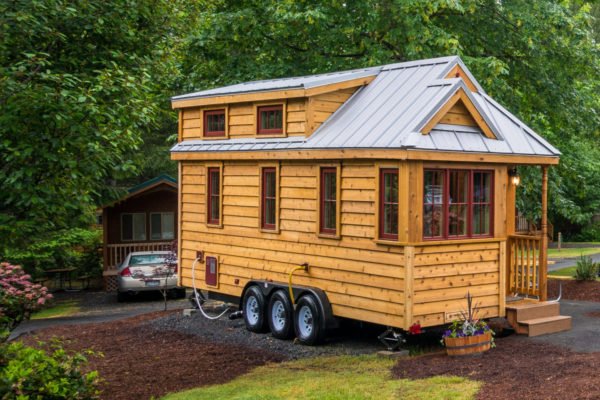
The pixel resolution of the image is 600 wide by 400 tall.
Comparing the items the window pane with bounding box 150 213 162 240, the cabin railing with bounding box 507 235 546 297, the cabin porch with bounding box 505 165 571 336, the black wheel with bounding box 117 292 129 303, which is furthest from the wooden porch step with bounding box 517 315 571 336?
the window pane with bounding box 150 213 162 240

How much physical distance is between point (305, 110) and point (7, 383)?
27.0ft

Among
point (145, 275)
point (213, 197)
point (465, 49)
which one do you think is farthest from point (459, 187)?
point (145, 275)

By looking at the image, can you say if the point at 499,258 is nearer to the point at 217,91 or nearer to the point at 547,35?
the point at 217,91

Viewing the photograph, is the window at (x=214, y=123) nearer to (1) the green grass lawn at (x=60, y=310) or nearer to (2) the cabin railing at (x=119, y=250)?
(1) the green grass lawn at (x=60, y=310)

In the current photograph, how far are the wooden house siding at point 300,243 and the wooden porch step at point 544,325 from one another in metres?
2.76

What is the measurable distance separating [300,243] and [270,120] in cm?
262

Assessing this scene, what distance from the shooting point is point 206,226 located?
58.6ft

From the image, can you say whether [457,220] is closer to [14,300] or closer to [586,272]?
[14,300]

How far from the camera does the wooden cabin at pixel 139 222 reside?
27.3 metres

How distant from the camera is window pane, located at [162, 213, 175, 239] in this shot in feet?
94.8

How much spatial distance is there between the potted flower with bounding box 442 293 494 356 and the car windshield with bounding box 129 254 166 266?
12178mm

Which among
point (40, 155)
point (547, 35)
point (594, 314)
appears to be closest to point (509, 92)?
point (547, 35)

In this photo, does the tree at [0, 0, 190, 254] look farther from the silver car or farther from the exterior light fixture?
the silver car

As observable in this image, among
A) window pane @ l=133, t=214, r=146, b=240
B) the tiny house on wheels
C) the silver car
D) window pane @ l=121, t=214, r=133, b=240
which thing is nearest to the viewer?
the tiny house on wheels
